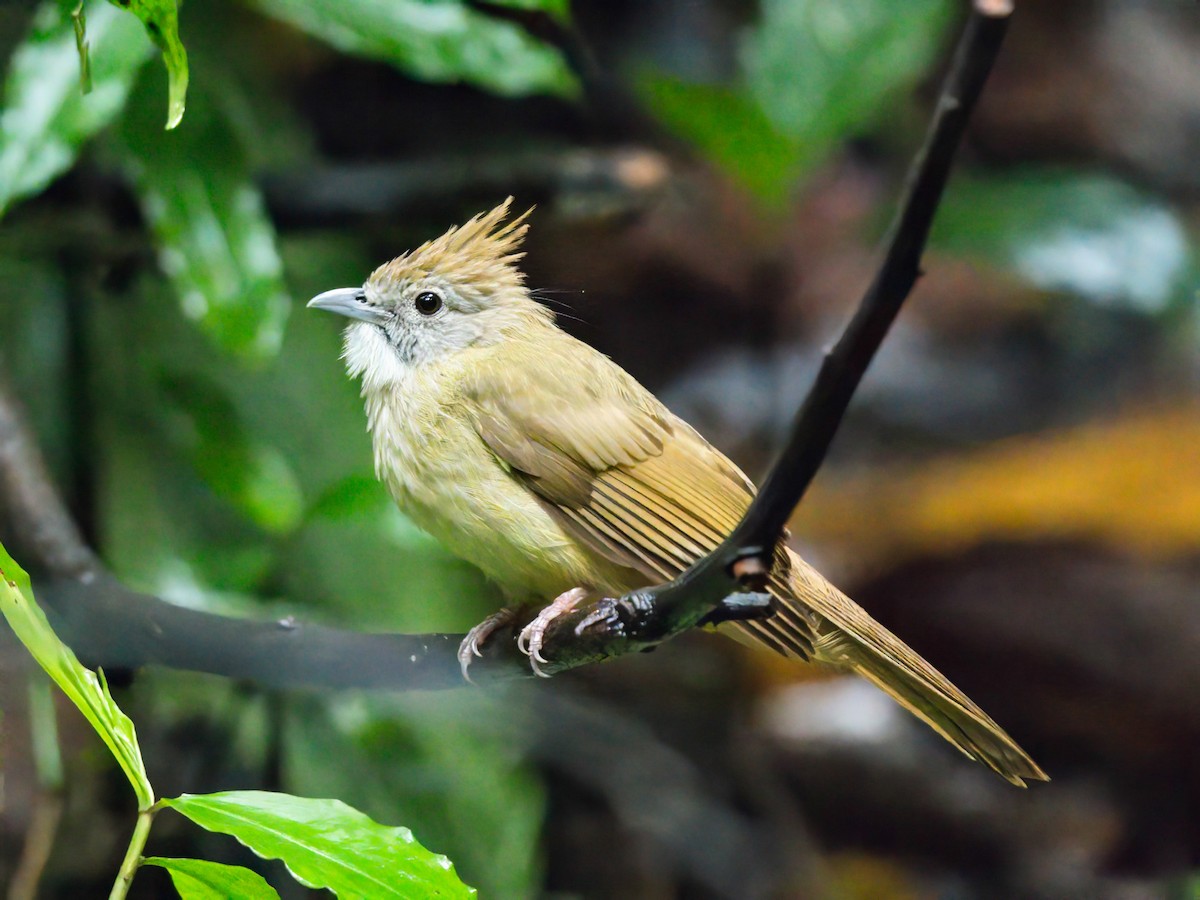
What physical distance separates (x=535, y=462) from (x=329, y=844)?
0.45 meters

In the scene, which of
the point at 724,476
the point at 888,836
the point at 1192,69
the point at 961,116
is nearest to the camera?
the point at 961,116

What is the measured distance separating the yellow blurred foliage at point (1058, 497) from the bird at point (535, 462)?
5.56 ft

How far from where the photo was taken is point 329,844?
109 centimetres

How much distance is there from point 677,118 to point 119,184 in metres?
0.95

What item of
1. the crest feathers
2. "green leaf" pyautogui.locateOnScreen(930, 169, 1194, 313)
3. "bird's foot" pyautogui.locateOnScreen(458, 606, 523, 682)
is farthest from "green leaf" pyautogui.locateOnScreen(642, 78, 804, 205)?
"bird's foot" pyautogui.locateOnScreen(458, 606, 523, 682)

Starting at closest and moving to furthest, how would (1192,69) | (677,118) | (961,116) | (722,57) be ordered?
(961,116), (677,118), (722,57), (1192,69)

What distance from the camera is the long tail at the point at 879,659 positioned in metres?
1.16

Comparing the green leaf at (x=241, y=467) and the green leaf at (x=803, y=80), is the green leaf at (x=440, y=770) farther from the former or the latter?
the green leaf at (x=803, y=80)

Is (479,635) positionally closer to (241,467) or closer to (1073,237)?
(241,467)

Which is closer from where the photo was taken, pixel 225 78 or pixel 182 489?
pixel 225 78

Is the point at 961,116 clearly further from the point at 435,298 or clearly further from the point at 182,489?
the point at 182,489

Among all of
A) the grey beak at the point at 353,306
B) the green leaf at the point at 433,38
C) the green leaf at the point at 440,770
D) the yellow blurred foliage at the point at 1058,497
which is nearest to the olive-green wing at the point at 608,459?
the grey beak at the point at 353,306

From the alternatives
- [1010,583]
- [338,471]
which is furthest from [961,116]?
[1010,583]

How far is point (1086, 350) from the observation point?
352 centimetres
